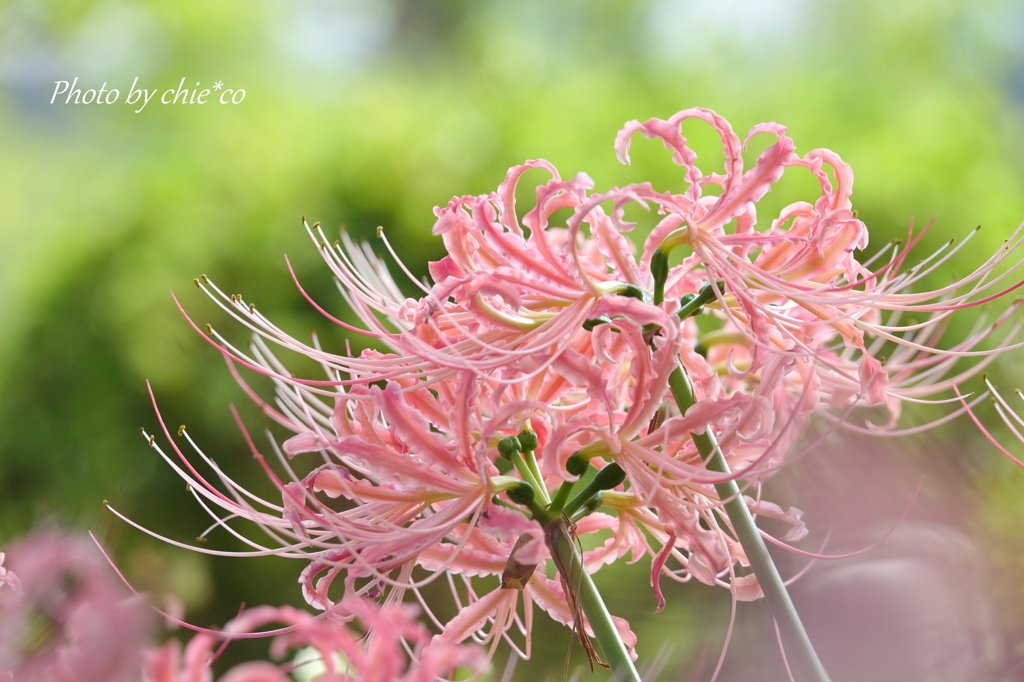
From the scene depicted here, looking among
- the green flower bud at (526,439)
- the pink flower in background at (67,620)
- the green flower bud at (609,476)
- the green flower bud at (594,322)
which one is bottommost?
the green flower bud at (609,476)

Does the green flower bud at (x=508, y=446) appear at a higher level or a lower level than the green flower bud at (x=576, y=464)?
higher

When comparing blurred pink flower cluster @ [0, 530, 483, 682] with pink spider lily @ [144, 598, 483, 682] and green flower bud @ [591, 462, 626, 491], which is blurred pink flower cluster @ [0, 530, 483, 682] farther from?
green flower bud @ [591, 462, 626, 491]

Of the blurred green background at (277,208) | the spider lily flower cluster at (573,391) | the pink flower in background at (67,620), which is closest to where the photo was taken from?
the pink flower in background at (67,620)

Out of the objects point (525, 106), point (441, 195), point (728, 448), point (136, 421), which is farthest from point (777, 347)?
point (136, 421)

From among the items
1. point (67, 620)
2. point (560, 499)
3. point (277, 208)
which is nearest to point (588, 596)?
point (560, 499)

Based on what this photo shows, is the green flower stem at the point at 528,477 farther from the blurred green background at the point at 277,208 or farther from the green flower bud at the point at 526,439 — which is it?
the blurred green background at the point at 277,208

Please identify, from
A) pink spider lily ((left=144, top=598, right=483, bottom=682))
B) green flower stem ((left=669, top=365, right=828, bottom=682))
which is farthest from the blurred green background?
pink spider lily ((left=144, top=598, right=483, bottom=682))

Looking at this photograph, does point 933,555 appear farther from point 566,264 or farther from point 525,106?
point 525,106

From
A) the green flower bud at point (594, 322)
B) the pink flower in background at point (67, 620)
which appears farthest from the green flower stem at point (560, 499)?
the pink flower in background at point (67, 620)

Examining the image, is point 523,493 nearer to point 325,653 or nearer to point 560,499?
point 560,499
